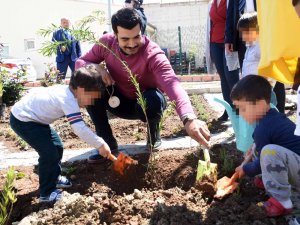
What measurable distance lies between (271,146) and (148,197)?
85 cm

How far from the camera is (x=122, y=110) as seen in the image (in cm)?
353

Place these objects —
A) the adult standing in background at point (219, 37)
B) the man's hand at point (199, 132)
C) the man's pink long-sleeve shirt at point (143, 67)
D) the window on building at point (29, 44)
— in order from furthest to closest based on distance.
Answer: the window on building at point (29, 44) < the adult standing in background at point (219, 37) < the man's pink long-sleeve shirt at point (143, 67) < the man's hand at point (199, 132)

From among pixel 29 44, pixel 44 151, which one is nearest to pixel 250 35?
pixel 44 151

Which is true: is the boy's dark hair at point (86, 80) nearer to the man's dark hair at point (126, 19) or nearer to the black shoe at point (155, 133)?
the man's dark hair at point (126, 19)

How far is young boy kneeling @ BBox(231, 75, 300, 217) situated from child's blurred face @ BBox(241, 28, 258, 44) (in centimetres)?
114

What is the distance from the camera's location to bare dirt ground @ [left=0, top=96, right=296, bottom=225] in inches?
84.5

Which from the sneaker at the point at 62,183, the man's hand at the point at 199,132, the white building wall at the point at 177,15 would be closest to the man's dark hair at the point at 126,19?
the man's hand at the point at 199,132

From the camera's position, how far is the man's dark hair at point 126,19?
2.93m

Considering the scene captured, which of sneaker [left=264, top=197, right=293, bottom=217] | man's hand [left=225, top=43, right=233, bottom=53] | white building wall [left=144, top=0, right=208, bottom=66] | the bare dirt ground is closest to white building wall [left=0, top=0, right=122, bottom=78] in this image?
white building wall [left=144, top=0, right=208, bottom=66]

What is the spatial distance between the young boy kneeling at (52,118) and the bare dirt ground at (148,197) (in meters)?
0.22

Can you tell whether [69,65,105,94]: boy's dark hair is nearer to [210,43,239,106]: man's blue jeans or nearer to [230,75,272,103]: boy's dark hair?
[230,75,272,103]: boy's dark hair

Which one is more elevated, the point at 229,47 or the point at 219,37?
the point at 219,37

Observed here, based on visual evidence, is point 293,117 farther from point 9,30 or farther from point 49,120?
point 9,30

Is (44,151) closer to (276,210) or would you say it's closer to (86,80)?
(86,80)
